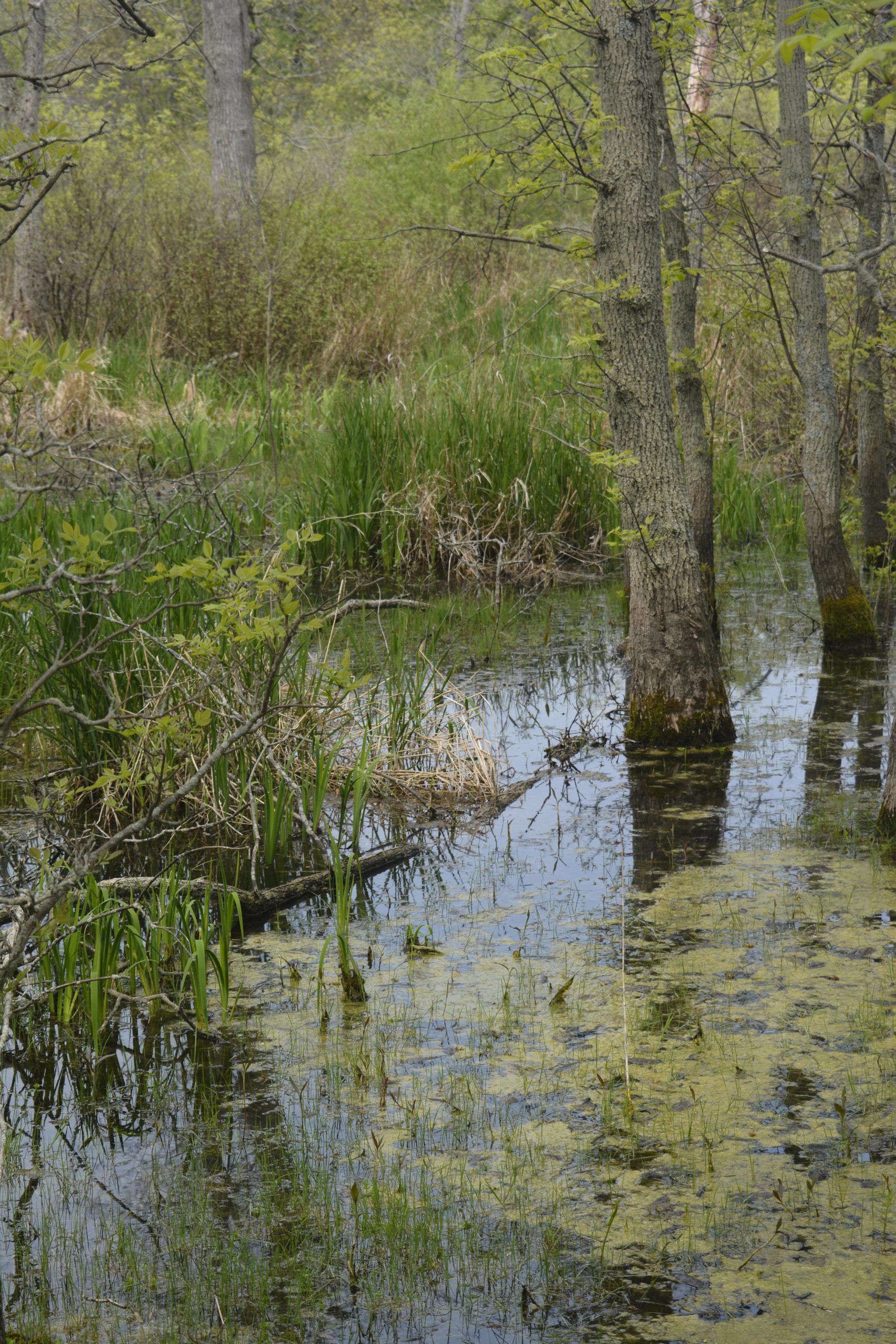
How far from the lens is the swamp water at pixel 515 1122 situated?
2191mm

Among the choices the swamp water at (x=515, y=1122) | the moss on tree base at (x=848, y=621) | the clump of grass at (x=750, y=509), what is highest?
the clump of grass at (x=750, y=509)

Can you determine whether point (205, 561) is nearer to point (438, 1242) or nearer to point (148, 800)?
point (438, 1242)

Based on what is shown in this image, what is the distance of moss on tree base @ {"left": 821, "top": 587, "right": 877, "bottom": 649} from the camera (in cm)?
670

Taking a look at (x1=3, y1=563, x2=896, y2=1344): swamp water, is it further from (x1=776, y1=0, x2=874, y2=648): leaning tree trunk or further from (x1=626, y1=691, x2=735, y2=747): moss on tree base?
(x1=776, y1=0, x2=874, y2=648): leaning tree trunk

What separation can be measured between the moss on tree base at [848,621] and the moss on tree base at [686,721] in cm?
166

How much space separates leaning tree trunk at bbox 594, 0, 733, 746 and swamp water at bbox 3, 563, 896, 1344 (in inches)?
35.0

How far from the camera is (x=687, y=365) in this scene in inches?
257

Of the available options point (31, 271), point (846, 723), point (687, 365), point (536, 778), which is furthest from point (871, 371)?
point (31, 271)

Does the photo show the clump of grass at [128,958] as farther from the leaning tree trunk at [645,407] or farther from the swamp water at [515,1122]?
the leaning tree trunk at [645,407]

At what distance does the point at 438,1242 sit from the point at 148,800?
104 inches

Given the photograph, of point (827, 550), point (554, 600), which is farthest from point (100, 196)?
point (827, 550)

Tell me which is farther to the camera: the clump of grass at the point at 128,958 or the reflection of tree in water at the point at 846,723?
the reflection of tree in water at the point at 846,723

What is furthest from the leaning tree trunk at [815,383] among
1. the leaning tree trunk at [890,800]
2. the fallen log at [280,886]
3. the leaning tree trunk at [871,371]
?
the fallen log at [280,886]

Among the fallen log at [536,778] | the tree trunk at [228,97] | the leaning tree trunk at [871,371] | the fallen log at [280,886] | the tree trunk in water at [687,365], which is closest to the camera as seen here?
the fallen log at [280,886]
